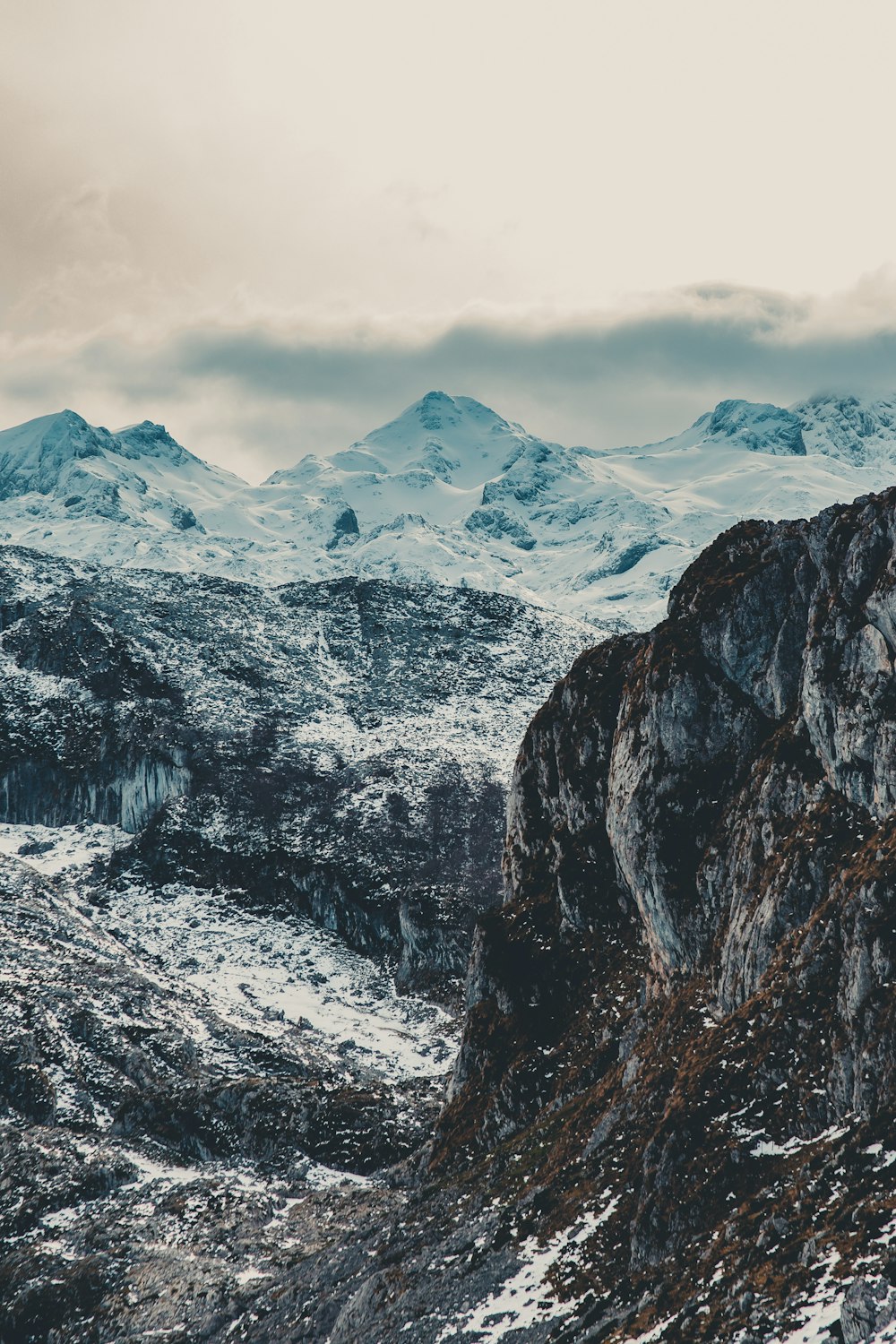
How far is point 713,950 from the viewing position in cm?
8944

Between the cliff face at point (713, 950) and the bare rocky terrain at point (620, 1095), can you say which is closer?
Answer: the cliff face at point (713, 950)

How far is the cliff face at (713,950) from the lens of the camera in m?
59.0

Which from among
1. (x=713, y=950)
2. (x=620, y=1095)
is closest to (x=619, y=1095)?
(x=620, y=1095)

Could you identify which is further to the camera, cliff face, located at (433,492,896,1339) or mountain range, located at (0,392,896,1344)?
mountain range, located at (0,392,896,1344)

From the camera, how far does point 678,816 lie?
98938 millimetres

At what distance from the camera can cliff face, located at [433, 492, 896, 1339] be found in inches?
2324

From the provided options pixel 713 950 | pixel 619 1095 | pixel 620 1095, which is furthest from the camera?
pixel 713 950

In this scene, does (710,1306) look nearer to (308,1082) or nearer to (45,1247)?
(45,1247)

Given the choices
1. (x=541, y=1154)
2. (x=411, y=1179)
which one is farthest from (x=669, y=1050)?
(x=411, y=1179)

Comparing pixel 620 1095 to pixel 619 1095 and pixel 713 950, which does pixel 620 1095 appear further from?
pixel 713 950

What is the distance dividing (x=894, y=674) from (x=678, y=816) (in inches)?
1037

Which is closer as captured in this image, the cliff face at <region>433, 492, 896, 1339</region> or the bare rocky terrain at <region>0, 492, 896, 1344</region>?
the cliff face at <region>433, 492, 896, 1339</region>

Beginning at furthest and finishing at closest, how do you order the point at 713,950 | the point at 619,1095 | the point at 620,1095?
the point at 713,950
the point at 619,1095
the point at 620,1095

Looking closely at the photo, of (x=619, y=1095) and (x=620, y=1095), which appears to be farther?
(x=619, y=1095)
